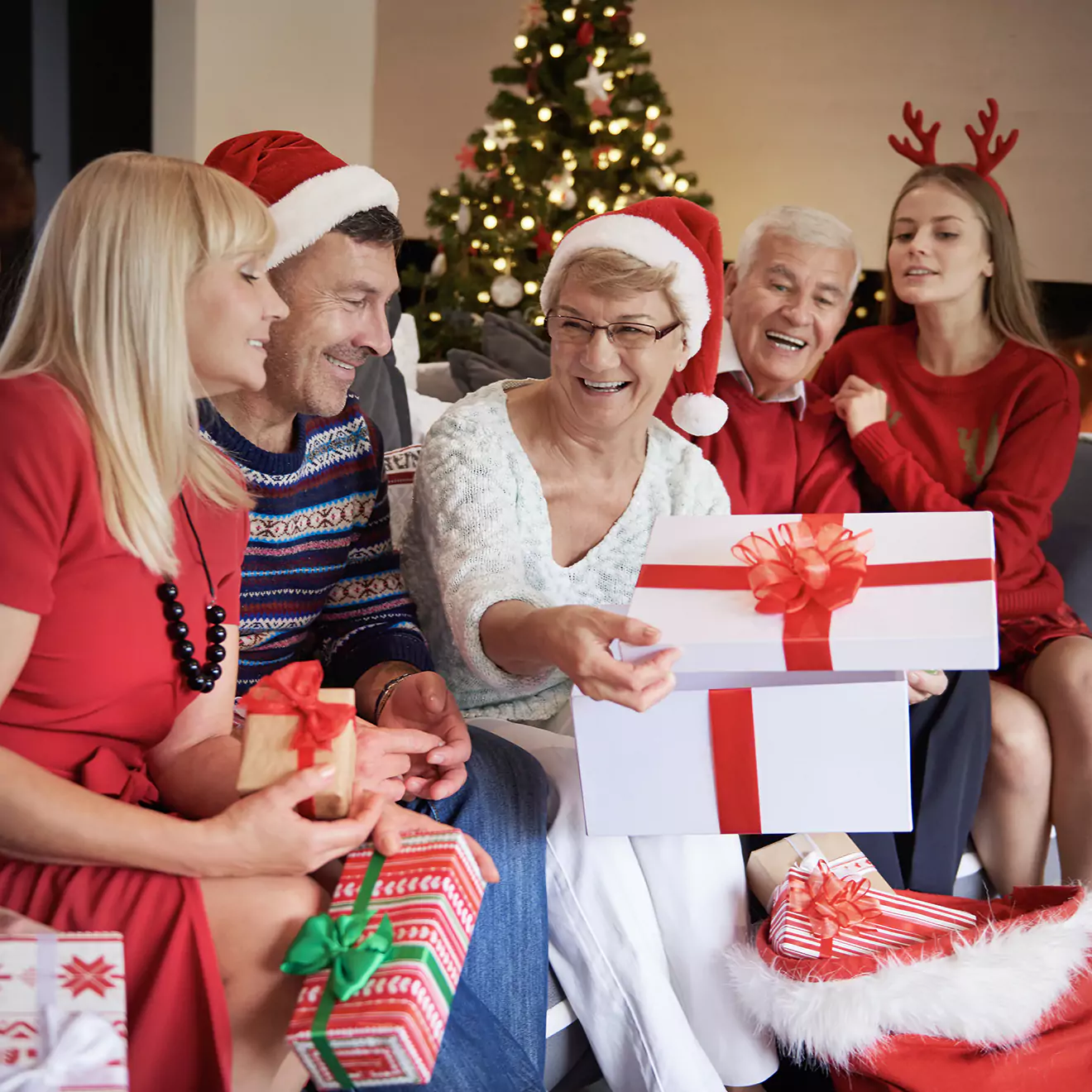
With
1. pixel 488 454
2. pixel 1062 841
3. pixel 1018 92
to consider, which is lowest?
pixel 1062 841

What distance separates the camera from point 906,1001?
1405mm

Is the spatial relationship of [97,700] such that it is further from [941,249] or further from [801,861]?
[941,249]

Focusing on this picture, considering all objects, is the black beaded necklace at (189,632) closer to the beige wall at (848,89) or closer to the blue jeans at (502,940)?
the blue jeans at (502,940)

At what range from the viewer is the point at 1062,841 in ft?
6.48

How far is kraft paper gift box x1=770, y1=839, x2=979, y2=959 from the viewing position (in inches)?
58.0

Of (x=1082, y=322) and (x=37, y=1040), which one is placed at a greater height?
(x=1082, y=322)

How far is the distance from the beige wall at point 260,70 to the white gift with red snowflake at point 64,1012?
4807mm

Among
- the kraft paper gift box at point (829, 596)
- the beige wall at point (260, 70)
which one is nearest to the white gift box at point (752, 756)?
the kraft paper gift box at point (829, 596)

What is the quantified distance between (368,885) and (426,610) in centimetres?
75

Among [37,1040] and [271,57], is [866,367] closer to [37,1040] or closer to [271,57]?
[37,1040]

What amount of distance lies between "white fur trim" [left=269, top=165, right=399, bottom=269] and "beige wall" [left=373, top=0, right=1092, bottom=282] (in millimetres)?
3890

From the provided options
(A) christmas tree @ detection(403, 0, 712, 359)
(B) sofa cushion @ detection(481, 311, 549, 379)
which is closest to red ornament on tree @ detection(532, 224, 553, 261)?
(A) christmas tree @ detection(403, 0, 712, 359)

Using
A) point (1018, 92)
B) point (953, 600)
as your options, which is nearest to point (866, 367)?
point (953, 600)

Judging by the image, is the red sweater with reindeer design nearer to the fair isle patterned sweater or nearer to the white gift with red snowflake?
the fair isle patterned sweater
